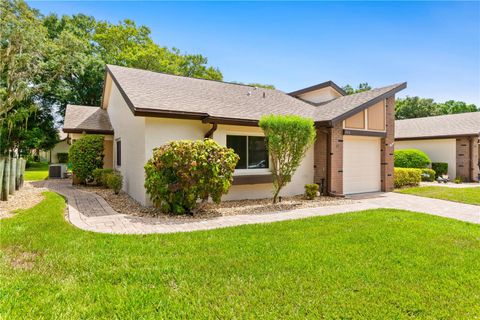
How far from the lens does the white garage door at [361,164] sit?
1185 centimetres

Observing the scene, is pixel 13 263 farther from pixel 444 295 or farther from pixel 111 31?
pixel 111 31

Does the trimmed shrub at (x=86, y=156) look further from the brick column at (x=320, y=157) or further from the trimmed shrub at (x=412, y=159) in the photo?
the trimmed shrub at (x=412, y=159)

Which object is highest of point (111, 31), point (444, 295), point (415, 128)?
point (111, 31)

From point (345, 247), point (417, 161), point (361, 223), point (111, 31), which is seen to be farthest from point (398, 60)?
point (111, 31)

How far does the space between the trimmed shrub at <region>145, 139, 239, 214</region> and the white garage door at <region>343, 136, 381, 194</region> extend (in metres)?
6.56

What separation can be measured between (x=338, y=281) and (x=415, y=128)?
22.4 metres

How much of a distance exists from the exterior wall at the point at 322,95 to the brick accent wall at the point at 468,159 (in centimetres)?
905

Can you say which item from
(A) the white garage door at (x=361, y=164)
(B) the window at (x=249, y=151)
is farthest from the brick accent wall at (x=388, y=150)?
(B) the window at (x=249, y=151)

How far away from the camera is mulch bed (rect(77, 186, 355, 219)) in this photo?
7.78 meters

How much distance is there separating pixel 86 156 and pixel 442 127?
23325 millimetres

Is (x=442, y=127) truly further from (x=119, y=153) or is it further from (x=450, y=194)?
(x=119, y=153)

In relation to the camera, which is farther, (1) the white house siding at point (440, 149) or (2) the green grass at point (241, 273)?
(1) the white house siding at point (440, 149)

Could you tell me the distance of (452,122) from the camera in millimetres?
20062

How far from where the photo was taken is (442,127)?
64.3ft
